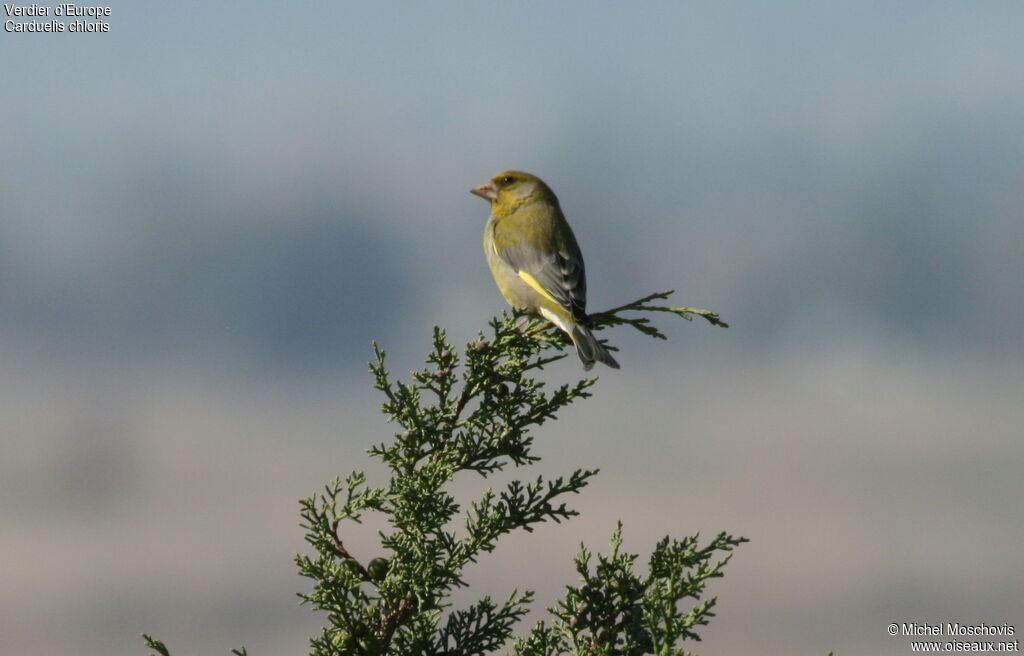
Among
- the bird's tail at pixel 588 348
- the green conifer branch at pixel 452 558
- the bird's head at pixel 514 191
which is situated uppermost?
the bird's head at pixel 514 191

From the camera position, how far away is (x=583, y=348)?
5922 millimetres

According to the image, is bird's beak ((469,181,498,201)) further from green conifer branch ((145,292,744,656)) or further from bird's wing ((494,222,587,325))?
green conifer branch ((145,292,744,656))

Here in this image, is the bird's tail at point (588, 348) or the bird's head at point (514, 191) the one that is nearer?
the bird's tail at point (588, 348)

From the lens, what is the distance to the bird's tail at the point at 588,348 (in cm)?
577

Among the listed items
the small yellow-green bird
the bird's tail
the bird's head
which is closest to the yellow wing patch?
the small yellow-green bird

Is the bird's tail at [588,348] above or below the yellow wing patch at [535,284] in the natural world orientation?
below

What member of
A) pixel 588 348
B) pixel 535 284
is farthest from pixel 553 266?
pixel 588 348

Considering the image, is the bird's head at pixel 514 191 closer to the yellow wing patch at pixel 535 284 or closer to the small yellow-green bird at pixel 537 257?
the small yellow-green bird at pixel 537 257

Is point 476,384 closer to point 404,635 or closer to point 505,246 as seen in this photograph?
point 404,635

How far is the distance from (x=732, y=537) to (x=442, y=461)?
1.38 meters

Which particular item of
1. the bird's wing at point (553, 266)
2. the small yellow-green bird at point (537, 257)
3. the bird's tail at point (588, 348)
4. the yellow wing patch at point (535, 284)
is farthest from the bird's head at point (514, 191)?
the bird's tail at point (588, 348)

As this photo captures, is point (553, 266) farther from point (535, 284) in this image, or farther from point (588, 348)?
point (588, 348)

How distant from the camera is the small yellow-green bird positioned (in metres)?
6.30

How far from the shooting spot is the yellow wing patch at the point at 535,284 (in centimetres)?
663
